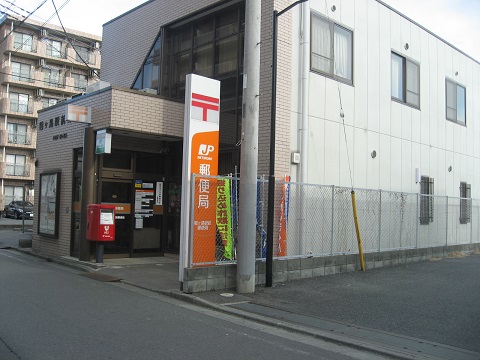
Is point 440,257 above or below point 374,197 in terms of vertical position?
below

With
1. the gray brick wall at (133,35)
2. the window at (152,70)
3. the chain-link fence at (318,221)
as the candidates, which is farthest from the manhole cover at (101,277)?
the gray brick wall at (133,35)

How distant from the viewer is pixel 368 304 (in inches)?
322

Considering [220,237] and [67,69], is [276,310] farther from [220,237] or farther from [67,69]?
[67,69]

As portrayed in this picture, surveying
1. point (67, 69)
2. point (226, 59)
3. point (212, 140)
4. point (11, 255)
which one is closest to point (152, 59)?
point (226, 59)

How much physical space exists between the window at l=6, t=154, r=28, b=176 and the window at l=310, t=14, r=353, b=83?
39.6 meters

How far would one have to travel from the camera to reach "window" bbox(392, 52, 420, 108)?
15.4 m

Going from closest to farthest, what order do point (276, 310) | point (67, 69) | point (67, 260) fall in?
point (276, 310), point (67, 260), point (67, 69)

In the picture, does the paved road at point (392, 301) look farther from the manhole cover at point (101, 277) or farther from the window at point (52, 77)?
the window at point (52, 77)

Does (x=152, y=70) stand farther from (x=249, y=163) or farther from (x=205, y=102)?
(x=249, y=163)

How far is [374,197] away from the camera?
13125 mm

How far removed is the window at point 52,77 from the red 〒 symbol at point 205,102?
4158cm

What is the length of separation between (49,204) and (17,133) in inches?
1366

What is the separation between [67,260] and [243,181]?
641 cm

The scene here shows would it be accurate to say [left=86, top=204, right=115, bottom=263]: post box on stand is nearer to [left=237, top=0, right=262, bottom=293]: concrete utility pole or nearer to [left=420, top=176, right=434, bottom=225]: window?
[left=237, top=0, right=262, bottom=293]: concrete utility pole
